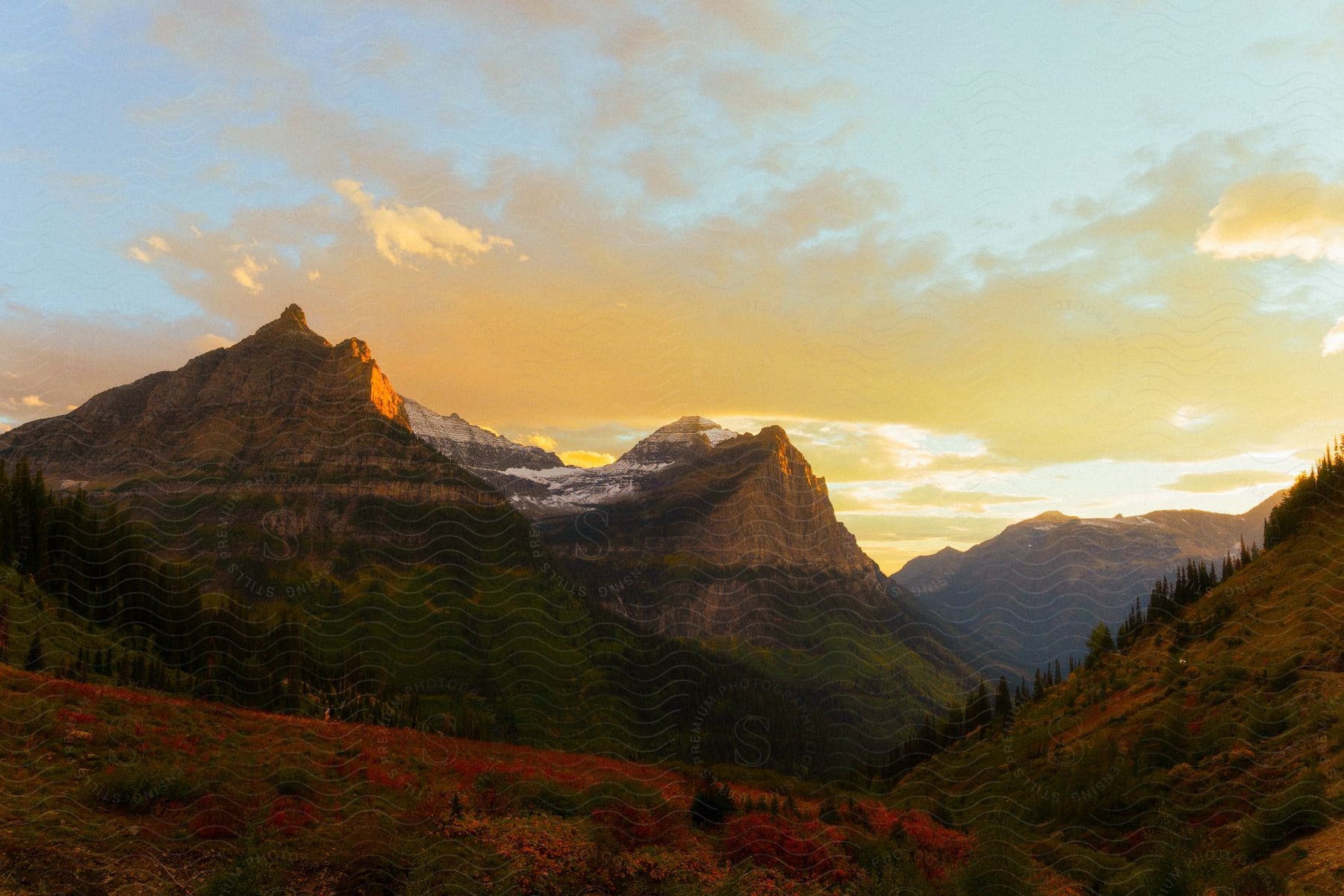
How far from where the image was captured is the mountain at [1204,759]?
16.8m

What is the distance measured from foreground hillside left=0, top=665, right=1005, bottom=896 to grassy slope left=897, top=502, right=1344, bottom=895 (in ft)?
15.5

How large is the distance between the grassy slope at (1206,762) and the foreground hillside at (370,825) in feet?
15.5

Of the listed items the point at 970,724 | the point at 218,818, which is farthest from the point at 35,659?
the point at 970,724

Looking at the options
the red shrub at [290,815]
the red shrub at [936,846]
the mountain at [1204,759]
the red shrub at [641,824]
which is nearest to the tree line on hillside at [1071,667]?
the mountain at [1204,759]

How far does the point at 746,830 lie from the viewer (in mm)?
18453

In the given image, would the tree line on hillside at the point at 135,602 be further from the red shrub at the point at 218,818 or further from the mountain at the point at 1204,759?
the mountain at the point at 1204,759

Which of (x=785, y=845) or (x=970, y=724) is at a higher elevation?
(x=785, y=845)

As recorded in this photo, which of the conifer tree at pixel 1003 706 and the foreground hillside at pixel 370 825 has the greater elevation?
the foreground hillside at pixel 370 825

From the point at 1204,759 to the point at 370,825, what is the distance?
992 inches

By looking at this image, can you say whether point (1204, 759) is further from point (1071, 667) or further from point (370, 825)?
point (1071, 667)

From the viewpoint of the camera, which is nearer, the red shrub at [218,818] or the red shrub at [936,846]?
the red shrub at [218,818]

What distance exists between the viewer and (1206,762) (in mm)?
22406

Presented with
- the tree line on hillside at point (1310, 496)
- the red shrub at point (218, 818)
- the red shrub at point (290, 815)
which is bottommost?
the red shrub at point (290, 815)

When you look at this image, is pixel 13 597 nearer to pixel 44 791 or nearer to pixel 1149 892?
pixel 44 791
